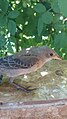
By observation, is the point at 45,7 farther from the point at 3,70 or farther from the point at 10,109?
the point at 10,109

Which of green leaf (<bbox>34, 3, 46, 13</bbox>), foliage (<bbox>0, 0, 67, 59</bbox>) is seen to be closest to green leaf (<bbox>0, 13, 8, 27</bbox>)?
foliage (<bbox>0, 0, 67, 59</bbox>)

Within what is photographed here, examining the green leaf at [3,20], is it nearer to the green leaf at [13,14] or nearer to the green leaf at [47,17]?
the green leaf at [13,14]

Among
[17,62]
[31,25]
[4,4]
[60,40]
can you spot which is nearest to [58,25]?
[60,40]

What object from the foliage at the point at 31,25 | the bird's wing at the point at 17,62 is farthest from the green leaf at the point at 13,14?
the bird's wing at the point at 17,62

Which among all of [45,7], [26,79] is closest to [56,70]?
[26,79]

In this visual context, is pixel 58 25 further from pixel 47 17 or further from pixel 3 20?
pixel 3 20

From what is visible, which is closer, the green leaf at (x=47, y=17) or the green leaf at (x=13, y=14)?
the green leaf at (x=47, y=17)
